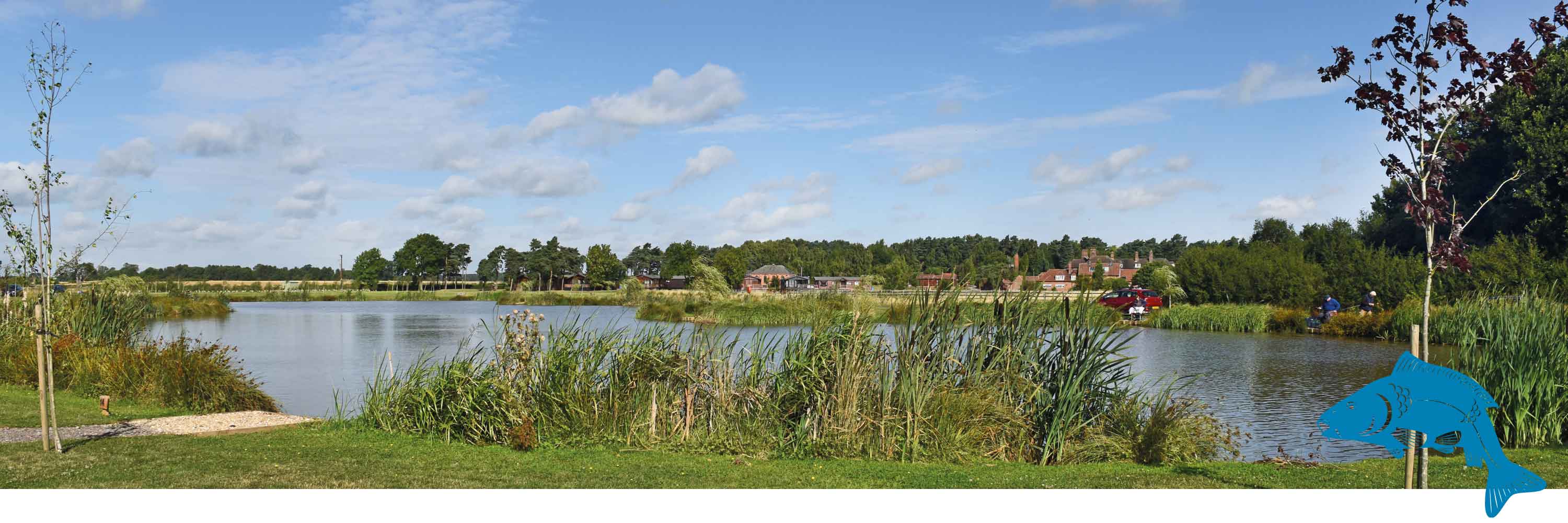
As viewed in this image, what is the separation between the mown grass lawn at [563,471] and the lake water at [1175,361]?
1.78 metres

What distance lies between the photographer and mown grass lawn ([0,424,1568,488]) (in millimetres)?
6820

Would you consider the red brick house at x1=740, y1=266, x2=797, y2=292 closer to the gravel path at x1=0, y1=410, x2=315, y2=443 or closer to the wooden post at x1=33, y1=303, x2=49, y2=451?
the gravel path at x1=0, y1=410, x2=315, y2=443

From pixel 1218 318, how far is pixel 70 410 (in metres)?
34.4

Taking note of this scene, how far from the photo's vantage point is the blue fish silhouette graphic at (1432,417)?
486 cm

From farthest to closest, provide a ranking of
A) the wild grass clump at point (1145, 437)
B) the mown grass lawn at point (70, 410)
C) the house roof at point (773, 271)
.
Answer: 1. the house roof at point (773, 271)
2. the mown grass lawn at point (70, 410)
3. the wild grass clump at point (1145, 437)

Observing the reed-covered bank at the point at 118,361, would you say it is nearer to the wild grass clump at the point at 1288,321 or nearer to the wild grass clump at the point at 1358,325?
the wild grass clump at the point at 1358,325

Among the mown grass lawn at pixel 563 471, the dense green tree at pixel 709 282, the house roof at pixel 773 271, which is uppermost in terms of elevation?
the house roof at pixel 773 271

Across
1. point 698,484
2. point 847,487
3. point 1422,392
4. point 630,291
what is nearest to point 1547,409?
point 1422,392

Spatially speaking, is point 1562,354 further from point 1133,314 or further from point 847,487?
point 1133,314

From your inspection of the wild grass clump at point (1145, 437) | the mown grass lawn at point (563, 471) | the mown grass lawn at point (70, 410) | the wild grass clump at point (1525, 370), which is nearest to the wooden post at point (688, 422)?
the mown grass lawn at point (563, 471)

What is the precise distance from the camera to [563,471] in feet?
24.4

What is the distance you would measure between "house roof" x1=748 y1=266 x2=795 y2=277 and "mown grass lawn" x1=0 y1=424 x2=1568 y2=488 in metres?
103

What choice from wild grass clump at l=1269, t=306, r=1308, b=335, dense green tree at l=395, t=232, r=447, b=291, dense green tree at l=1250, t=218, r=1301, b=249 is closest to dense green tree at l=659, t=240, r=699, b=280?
dense green tree at l=395, t=232, r=447, b=291
